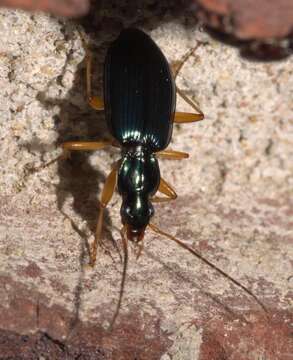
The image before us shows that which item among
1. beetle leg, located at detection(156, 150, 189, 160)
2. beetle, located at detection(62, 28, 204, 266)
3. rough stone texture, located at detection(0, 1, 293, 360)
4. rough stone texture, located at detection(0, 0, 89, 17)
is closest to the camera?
rough stone texture, located at detection(0, 0, 89, 17)

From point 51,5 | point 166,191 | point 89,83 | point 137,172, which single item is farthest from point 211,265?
point 51,5

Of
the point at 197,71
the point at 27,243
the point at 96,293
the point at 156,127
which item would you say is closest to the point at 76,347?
the point at 96,293

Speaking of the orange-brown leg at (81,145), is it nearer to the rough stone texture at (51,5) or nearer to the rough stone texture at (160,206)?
the rough stone texture at (160,206)

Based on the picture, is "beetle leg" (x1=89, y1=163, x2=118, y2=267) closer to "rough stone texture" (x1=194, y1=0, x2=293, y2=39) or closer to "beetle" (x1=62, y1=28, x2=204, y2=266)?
"beetle" (x1=62, y1=28, x2=204, y2=266)

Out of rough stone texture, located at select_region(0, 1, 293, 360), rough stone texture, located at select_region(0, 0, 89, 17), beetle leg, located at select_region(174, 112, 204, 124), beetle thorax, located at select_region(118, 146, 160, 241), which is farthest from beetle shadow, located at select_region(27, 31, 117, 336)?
rough stone texture, located at select_region(0, 0, 89, 17)

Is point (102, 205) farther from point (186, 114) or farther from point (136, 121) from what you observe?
point (186, 114)

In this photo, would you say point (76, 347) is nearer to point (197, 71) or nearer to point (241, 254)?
point (241, 254)

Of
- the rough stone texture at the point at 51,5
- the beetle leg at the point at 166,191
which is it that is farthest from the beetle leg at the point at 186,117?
the rough stone texture at the point at 51,5
